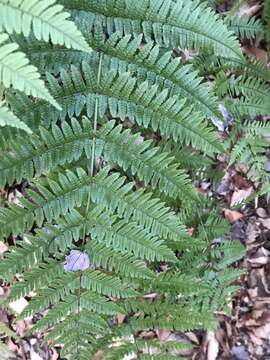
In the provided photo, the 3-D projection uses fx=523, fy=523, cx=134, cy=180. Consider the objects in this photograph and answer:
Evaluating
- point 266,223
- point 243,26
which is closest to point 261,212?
point 266,223

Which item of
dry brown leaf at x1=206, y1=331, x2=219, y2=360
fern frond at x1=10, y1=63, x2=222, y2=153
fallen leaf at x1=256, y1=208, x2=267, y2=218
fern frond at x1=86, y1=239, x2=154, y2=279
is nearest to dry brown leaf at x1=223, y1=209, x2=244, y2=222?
fallen leaf at x1=256, y1=208, x2=267, y2=218

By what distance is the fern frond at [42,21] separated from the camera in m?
1.60

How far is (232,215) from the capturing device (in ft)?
12.5

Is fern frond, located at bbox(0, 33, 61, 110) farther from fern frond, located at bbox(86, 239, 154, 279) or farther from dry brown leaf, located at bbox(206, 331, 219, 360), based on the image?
dry brown leaf, located at bbox(206, 331, 219, 360)

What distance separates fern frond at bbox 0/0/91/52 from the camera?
1.60m

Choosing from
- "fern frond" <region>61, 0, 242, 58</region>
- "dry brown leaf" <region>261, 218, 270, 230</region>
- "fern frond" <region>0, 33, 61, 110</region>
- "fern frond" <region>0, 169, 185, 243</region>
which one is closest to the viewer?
"fern frond" <region>0, 33, 61, 110</region>

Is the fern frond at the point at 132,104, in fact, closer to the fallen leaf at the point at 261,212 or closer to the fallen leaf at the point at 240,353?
the fallen leaf at the point at 261,212

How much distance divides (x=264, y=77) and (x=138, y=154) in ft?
4.32

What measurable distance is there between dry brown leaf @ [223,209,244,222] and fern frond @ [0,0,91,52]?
2408 mm

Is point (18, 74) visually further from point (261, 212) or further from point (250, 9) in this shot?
point (261, 212)

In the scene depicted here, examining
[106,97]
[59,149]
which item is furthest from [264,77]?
[59,149]

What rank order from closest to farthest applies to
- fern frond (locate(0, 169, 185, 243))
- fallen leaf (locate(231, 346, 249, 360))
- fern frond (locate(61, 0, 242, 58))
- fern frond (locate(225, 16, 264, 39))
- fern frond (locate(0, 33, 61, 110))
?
fern frond (locate(0, 33, 61, 110))
fern frond (locate(0, 169, 185, 243))
fern frond (locate(61, 0, 242, 58))
fern frond (locate(225, 16, 264, 39))
fallen leaf (locate(231, 346, 249, 360))

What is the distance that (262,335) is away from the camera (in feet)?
12.0

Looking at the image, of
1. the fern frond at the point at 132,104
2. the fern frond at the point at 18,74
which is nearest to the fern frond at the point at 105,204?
the fern frond at the point at 132,104
